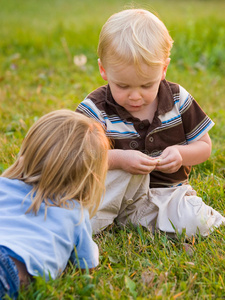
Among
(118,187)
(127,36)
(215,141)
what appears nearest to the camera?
(127,36)

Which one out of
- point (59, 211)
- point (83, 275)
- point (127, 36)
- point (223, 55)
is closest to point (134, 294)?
point (83, 275)

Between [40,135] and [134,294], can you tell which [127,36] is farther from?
[134,294]

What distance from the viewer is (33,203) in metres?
1.73

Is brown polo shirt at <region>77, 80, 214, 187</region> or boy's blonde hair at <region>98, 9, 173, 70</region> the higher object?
boy's blonde hair at <region>98, 9, 173, 70</region>

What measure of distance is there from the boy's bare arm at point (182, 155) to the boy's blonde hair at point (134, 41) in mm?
468

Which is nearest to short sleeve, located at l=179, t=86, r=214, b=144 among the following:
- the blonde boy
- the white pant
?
the blonde boy

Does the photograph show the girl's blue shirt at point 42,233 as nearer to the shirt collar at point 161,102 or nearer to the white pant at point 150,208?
the white pant at point 150,208

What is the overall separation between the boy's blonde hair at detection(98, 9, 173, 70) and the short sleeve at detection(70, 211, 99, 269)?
79 centimetres

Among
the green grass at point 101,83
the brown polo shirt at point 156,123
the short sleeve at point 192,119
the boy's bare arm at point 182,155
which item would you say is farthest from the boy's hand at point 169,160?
the green grass at point 101,83

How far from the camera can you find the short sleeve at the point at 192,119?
245 cm

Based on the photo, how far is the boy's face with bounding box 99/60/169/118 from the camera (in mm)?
2143

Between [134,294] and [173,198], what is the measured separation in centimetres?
79

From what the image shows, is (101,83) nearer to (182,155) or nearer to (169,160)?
(182,155)

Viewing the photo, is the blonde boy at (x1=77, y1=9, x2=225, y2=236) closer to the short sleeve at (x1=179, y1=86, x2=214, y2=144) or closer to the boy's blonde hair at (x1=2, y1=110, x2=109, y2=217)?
the short sleeve at (x1=179, y1=86, x2=214, y2=144)
